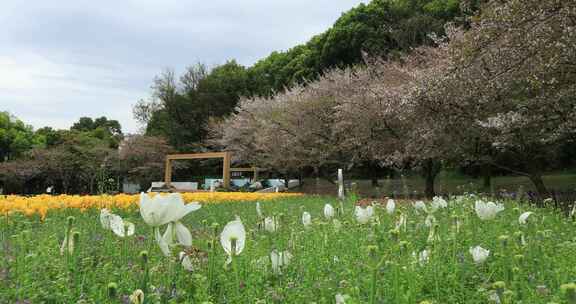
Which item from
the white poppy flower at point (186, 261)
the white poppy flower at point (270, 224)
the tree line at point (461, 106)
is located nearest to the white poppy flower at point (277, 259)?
the white poppy flower at point (270, 224)

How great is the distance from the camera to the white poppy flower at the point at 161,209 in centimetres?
124

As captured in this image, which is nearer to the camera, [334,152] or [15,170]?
[334,152]

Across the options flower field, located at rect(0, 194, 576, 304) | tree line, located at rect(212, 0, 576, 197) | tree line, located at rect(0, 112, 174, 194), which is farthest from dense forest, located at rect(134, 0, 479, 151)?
flower field, located at rect(0, 194, 576, 304)

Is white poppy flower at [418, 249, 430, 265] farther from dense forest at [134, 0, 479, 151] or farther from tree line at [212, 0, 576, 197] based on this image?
dense forest at [134, 0, 479, 151]

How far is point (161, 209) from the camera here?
125 centimetres

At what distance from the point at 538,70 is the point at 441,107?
326cm

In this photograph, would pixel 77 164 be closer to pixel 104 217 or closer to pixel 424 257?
pixel 104 217

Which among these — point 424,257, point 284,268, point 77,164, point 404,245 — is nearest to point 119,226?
point 284,268

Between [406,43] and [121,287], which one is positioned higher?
[406,43]

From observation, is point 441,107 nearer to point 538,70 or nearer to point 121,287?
point 538,70

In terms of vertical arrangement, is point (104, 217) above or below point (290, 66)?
below

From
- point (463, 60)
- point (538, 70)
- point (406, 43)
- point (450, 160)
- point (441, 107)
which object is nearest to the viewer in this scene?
point (538, 70)

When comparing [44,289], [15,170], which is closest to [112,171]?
[15,170]

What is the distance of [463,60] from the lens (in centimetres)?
770
